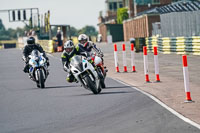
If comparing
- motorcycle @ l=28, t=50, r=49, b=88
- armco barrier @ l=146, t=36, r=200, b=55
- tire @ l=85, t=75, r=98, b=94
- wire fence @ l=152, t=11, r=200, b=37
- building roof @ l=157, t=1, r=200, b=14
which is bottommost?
tire @ l=85, t=75, r=98, b=94

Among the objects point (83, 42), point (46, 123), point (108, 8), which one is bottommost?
point (46, 123)

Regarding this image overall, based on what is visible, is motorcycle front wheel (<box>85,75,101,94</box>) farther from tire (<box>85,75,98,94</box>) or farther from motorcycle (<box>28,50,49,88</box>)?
motorcycle (<box>28,50,49,88</box>)

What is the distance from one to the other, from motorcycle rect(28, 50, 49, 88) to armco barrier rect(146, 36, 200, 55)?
552 inches

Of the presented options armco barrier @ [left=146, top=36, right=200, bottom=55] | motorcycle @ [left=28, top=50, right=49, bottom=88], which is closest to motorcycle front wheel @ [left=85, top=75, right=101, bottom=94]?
motorcycle @ [left=28, top=50, right=49, bottom=88]

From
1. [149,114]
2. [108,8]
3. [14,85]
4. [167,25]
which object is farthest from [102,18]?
[149,114]

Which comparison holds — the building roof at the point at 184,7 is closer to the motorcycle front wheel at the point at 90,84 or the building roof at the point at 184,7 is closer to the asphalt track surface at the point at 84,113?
the asphalt track surface at the point at 84,113

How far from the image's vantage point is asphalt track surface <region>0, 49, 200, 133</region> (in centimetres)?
923

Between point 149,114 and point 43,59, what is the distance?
24.4 ft

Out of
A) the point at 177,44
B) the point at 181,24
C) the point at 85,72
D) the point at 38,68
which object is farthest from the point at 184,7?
the point at 85,72

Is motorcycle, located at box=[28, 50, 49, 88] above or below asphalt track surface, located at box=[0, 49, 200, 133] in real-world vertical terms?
above

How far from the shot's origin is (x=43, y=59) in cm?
1742

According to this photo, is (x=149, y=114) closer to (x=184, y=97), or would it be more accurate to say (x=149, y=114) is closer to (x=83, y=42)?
(x=184, y=97)

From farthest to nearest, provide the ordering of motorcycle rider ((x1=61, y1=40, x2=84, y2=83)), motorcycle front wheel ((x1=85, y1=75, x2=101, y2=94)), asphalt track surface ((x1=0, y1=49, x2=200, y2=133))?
motorcycle rider ((x1=61, y1=40, x2=84, y2=83))
motorcycle front wheel ((x1=85, y1=75, x2=101, y2=94))
asphalt track surface ((x1=0, y1=49, x2=200, y2=133))

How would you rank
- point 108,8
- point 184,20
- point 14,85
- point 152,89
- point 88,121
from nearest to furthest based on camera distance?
1. point 88,121
2. point 152,89
3. point 14,85
4. point 184,20
5. point 108,8
